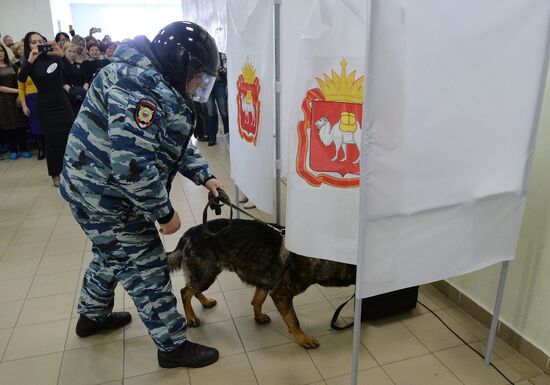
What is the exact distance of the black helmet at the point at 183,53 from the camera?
1.66 m

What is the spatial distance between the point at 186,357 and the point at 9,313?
4.28 feet

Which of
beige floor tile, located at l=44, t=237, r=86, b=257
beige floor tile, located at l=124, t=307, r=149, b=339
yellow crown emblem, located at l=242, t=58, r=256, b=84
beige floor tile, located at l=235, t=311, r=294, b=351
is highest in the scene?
yellow crown emblem, located at l=242, t=58, r=256, b=84

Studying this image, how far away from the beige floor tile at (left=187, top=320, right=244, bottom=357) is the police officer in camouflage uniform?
21 cm

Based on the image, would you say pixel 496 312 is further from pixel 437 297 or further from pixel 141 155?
pixel 141 155

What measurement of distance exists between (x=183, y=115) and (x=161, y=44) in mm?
298

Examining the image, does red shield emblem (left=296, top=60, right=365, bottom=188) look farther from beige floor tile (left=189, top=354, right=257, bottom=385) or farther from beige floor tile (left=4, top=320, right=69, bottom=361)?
beige floor tile (left=4, top=320, right=69, bottom=361)

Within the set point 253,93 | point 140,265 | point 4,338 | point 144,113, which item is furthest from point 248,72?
point 4,338

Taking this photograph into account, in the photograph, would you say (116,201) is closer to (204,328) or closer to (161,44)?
(161,44)

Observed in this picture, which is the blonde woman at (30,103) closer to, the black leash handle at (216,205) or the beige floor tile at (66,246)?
the beige floor tile at (66,246)

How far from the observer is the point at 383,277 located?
1543 millimetres

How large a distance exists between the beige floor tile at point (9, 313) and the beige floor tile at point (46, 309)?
0.03m

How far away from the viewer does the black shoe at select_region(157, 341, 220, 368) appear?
6.78 feet

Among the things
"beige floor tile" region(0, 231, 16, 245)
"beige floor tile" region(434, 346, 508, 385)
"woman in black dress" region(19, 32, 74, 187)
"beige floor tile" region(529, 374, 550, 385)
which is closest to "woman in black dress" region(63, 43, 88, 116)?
"woman in black dress" region(19, 32, 74, 187)

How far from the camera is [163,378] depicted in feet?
6.66
